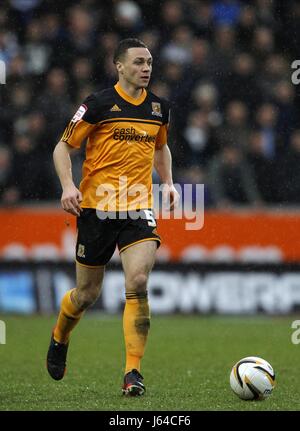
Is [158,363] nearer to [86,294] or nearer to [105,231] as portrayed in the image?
[86,294]

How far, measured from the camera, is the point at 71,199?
6855mm

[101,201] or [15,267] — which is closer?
[101,201]

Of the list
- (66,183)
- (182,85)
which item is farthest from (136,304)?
(182,85)

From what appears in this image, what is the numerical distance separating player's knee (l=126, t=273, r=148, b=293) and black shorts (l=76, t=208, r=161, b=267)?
30 cm

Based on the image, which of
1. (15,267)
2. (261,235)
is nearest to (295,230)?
(261,235)

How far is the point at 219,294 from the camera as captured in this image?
42.7ft

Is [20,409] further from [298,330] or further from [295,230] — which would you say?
[295,230]

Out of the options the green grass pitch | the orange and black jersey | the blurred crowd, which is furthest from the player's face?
the blurred crowd

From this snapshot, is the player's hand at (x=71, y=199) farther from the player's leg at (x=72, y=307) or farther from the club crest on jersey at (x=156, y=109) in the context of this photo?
the club crest on jersey at (x=156, y=109)

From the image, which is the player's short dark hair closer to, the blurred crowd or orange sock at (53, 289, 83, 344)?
orange sock at (53, 289, 83, 344)

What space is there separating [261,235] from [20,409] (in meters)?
7.44

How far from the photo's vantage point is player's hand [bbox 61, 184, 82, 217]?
6.86 metres
